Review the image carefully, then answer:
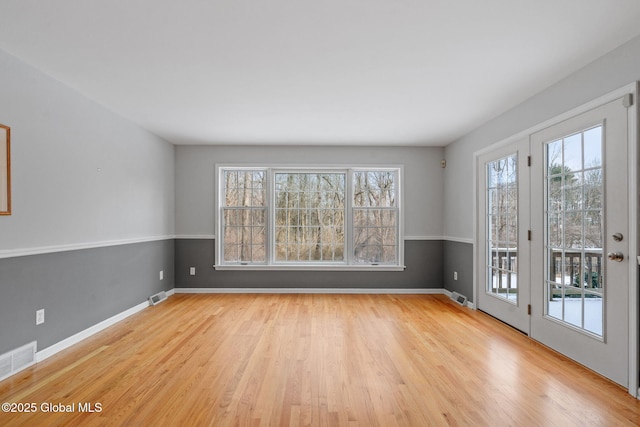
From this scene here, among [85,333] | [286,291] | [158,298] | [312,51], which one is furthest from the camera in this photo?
[286,291]

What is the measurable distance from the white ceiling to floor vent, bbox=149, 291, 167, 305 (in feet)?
8.08

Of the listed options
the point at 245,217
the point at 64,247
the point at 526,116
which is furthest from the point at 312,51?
the point at 245,217

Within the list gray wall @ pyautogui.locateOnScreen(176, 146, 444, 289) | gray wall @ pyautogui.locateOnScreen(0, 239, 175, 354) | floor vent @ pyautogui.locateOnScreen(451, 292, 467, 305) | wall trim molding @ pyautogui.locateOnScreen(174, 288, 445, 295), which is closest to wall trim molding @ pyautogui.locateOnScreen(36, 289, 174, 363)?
gray wall @ pyautogui.locateOnScreen(0, 239, 175, 354)

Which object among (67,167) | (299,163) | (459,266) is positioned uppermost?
(299,163)

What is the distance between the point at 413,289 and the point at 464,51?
13.3 ft

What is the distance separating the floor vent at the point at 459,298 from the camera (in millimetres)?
5057

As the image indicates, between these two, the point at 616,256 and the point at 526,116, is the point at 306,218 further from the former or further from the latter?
the point at 616,256

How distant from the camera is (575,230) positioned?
3.04 metres

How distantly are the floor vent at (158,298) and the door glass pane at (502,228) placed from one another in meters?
4.44

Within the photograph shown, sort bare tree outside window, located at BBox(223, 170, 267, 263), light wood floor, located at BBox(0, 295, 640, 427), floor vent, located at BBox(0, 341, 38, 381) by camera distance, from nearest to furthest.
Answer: light wood floor, located at BBox(0, 295, 640, 427), floor vent, located at BBox(0, 341, 38, 381), bare tree outside window, located at BBox(223, 170, 267, 263)

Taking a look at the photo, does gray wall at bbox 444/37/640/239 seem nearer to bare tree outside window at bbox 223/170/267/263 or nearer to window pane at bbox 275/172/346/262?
window pane at bbox 275/172/346/262

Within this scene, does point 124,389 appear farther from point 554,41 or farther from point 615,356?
point 554,41

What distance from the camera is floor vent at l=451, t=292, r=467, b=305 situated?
5.06 meters

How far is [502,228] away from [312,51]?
9.85 ft
